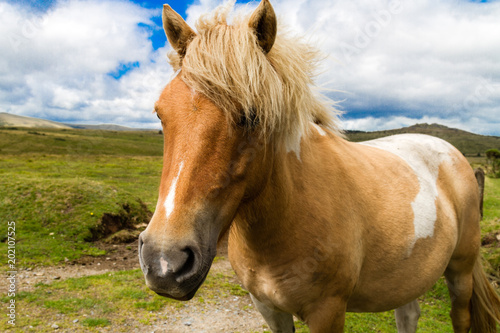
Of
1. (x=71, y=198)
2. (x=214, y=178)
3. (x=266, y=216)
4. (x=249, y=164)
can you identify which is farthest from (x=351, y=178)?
(x=71, y=198)

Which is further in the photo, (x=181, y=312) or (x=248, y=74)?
(x=181, y=312)

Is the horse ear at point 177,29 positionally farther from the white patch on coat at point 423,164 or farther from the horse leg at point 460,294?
the horse leg at point 460,294

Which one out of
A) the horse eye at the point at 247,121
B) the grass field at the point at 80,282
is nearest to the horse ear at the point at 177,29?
the horse eye at the point at 247,121

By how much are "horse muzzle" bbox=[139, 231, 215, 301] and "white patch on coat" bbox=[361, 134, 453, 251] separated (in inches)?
86.3

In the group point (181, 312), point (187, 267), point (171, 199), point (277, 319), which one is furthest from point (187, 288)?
point (181, 312)

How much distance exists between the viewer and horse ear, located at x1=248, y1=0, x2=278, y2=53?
176 centimetres

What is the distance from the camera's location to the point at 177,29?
6.59ft

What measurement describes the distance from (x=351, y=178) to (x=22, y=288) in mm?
7104

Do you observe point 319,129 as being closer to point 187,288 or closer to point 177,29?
point 177,29

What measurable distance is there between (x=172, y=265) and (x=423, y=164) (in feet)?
10.7

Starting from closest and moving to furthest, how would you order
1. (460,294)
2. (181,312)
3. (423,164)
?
1. (423,164)
2. (460,294)
3. (181,312)

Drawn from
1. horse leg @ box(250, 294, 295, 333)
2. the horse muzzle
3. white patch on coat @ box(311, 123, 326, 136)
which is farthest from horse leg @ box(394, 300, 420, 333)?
the horse muzzle

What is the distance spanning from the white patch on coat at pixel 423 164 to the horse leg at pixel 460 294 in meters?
1.19

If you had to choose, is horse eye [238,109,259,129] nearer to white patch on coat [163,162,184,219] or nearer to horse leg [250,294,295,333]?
white patch on coat [163,162,184,219]
